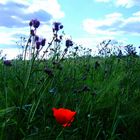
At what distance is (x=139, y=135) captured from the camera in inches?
125

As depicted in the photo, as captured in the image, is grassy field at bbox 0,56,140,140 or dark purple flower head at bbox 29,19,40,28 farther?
dark purple flower head at bbox 29,19,40,28

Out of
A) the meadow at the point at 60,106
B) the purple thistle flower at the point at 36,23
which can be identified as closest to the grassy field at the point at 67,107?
the meadow at the point at 60,106

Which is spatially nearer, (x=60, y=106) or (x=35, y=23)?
(x=35, y=23)

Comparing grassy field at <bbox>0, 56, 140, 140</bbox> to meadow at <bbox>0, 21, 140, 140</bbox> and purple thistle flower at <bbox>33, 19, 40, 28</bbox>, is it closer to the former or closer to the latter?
meadow at <bbox>0, 21, 140, 140</bbox>

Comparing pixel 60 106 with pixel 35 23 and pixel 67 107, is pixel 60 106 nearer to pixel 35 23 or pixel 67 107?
pixel 67 107

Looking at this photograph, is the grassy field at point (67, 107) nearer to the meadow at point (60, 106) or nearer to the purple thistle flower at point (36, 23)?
the meadow at point (60, 106)

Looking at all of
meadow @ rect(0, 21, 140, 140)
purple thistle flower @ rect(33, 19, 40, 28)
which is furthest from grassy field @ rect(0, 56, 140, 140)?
purple thistle flower @ rect(33, 19, 40, 28)

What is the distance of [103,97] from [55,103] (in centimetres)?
52

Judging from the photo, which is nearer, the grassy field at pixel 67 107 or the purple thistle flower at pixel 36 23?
the grassy field at pixel 67 107

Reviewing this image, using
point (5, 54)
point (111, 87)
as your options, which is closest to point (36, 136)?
point (111, 87)

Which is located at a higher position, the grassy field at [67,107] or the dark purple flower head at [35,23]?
the dark purple flower head at [35,23]

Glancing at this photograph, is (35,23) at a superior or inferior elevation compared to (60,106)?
superior

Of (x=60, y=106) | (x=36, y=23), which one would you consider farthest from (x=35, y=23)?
(x=60, y=106)

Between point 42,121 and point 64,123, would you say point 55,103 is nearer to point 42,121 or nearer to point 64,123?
point 42,121
